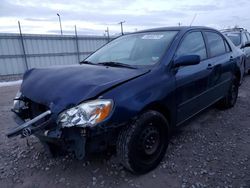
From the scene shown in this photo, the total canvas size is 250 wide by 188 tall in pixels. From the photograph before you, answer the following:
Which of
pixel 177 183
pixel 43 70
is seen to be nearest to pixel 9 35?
pixel 43 70

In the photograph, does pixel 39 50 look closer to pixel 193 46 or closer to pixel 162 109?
pixel 193 46

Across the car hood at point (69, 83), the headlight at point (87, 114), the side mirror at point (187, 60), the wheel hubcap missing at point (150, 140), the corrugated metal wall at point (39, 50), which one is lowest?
the corrugated metal wall at point (39, 50)

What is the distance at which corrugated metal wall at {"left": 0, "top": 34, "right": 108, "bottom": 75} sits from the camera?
468 inches

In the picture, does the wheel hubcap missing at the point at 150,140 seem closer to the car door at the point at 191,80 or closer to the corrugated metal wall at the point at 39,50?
the car door at the point at 191,80

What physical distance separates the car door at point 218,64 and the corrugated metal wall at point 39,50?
9.83m

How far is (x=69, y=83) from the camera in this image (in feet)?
7.56

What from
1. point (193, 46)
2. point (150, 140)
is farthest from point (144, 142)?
point (193, 46)

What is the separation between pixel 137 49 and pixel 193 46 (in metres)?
0.84

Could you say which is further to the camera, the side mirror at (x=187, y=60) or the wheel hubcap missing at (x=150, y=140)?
the side mirror at (x=187, y=60)

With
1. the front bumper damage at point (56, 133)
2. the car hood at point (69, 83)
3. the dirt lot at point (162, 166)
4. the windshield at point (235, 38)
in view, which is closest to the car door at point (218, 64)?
the dirt lot at point (162, 166)

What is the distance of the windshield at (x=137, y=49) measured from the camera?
2.84 metres

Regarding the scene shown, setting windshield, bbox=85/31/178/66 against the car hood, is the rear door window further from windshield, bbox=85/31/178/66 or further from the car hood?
the car hood

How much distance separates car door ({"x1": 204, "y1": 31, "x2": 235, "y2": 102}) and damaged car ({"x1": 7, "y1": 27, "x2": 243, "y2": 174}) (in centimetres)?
4

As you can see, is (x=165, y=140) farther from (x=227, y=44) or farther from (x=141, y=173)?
(x=227, y=44)
